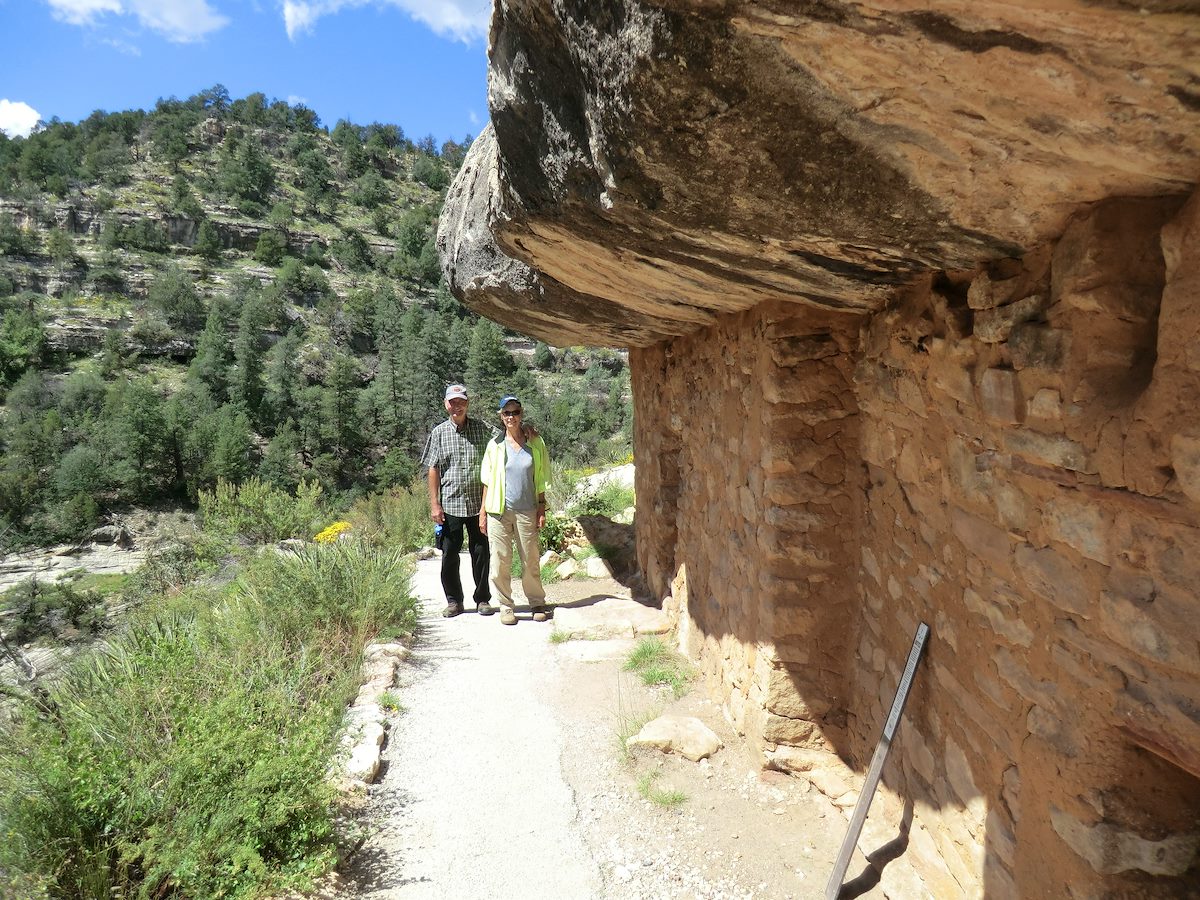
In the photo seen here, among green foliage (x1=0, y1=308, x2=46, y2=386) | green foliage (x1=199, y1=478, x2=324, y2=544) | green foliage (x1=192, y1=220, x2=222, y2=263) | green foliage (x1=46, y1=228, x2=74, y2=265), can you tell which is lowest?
green foliage (x1=199, y1=478, x2=324, y2=544)

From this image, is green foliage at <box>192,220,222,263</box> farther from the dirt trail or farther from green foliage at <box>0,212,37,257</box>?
→ the dirt trail

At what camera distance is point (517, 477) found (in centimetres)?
471

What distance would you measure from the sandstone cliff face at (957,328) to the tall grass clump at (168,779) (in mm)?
1823

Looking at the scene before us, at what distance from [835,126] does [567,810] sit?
2562 mm

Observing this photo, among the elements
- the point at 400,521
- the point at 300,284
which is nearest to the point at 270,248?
the point at 300,284

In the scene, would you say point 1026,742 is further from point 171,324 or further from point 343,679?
point 171,324

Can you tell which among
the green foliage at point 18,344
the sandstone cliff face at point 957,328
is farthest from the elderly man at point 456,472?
the green foliage at point 18,344

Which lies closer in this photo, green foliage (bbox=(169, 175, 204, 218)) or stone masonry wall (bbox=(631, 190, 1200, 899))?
stone masonry wall (bbox=(631, 190, 1200, 899))

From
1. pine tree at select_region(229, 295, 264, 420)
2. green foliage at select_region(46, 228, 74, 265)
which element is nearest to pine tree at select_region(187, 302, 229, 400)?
pine tree at select_region(229, 295, 264, 420)

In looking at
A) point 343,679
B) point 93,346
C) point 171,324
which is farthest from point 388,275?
point 343,679

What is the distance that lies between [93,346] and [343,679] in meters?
37.3

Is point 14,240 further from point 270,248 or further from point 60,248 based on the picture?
point 270,248

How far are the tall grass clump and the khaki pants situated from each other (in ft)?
5.69

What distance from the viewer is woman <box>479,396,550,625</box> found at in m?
4.72
